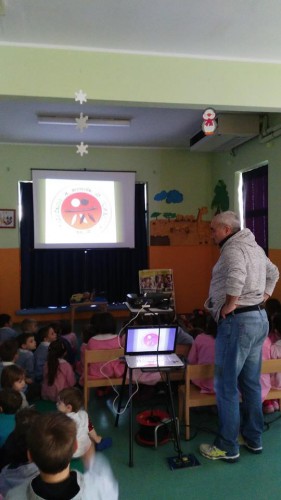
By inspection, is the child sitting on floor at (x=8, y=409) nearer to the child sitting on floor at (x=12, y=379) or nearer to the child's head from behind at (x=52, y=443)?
the child sitting on floor at (x=12, y=379)

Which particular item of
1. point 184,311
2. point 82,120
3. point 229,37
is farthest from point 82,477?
point 184,311

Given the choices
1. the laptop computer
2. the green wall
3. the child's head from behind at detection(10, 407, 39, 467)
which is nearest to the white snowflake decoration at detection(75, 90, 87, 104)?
the laptop computer

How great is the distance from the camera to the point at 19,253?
6.14 m

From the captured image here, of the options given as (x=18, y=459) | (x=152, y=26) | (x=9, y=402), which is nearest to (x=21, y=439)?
(x=18, y=459)

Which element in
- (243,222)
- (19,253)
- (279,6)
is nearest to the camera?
(279,6)

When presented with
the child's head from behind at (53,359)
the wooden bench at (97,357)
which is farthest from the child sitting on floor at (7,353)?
the wooden bench at (97,357)

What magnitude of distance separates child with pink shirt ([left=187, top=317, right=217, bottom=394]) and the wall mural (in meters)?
3.59

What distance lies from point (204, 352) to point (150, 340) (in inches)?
23.6

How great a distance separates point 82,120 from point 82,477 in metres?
2.08

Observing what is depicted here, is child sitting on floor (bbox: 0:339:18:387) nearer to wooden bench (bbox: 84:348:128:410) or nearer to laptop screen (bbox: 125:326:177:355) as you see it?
wooden bench (bbox: 84:348:128:410)

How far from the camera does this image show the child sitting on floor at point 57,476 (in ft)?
3.74

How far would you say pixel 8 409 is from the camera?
2.21 metres

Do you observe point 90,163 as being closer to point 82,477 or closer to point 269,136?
point 269,136

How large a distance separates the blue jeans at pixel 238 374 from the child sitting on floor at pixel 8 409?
1176 millimetres
